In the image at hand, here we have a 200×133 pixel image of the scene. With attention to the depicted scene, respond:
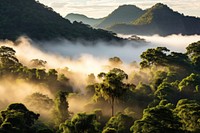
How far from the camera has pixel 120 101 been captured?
89.9 m

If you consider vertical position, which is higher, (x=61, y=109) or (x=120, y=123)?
(x=61, y=109)

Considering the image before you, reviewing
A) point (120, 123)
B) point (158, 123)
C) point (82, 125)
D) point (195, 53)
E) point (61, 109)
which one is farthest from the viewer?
point (195, 53)

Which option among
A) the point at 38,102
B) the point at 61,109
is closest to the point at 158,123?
→ the point at 61,109

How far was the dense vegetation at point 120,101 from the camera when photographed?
59688mm

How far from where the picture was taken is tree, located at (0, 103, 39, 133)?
56797 mm

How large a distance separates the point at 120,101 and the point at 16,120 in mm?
34912

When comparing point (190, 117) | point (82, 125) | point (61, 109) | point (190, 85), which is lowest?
point (82, 125)

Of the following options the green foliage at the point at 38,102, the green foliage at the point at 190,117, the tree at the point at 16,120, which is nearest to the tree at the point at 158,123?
the green foliage at the point at 190,117

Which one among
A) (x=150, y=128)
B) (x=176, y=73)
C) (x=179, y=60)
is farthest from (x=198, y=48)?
(x=150, y=128)

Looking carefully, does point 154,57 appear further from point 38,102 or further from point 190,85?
point 38,102

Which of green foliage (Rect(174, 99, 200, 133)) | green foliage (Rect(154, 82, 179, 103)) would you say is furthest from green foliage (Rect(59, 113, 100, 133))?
green foliage (Rect(154, 82, 179, 103))

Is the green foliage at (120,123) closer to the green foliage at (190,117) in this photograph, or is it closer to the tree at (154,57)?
the green foliage at (190,117)

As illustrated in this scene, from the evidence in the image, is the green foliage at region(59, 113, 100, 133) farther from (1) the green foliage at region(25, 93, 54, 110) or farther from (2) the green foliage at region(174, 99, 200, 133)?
(1) the green foliage at region(25, 93, 54, 110)

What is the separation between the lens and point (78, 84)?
391 ft
